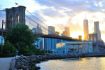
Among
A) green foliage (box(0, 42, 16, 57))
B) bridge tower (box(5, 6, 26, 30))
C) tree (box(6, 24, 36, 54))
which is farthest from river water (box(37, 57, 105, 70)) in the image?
bridge tower (box(5, 6, 26, 30))

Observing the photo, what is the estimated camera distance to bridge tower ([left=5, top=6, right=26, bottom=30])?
11358cm

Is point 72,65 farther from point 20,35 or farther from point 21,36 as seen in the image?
point 20,35

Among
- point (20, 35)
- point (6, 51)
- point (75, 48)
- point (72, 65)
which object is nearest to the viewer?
point (6, 51)

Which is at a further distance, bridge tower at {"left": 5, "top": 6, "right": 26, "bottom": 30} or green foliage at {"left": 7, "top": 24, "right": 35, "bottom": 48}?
bridge tower at {"left": 5, "top": 6, "right": 26, "bottom": 30}

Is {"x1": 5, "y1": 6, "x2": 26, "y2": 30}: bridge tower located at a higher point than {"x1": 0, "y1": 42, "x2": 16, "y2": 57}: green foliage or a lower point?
higher

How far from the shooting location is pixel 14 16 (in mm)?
117688

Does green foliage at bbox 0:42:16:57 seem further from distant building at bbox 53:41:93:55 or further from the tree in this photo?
distant building at bbox 53:41:93:55

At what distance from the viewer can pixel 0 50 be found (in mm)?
66062

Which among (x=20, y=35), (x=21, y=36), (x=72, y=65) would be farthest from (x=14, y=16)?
(x=72, y=65)

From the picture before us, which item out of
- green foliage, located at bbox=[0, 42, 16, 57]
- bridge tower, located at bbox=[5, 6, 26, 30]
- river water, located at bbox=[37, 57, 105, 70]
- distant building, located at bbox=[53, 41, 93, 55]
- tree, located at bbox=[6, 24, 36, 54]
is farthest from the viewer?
distant building, located at bbox=[53, 41, 93, 55]

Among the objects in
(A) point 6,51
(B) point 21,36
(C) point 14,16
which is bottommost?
(A) point 6,51

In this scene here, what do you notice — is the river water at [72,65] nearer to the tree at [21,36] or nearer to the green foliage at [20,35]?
the tree at [21,36]

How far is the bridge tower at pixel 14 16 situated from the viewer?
373ft

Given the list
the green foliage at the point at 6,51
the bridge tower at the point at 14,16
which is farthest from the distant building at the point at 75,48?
the green foliage at the point at 6,51
